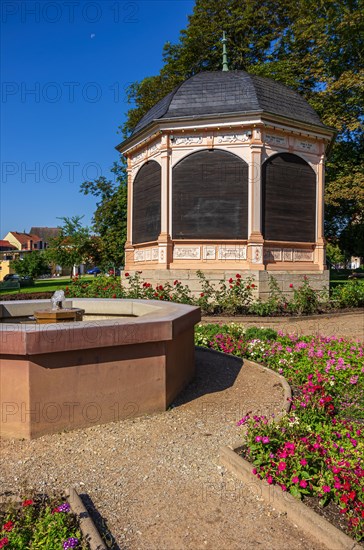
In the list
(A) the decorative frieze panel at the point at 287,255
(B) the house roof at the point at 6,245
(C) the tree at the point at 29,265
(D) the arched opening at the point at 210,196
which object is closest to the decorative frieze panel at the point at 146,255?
(D) the arched opening at the point at 210,196

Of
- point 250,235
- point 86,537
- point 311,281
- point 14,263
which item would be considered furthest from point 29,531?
point 14,263

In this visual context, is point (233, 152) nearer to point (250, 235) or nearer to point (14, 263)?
point (250, 235)

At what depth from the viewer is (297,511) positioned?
2676mm

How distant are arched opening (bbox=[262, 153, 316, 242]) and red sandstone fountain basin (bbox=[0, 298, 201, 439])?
1055 cm

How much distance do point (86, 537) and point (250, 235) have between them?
1225cm

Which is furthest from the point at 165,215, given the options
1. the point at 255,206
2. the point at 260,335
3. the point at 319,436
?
the point at 319,436

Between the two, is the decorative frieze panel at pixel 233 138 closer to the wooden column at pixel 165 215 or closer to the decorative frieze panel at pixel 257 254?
the wooden column at pixel 165 215

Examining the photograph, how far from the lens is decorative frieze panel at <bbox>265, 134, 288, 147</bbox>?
566 inches

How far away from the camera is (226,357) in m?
7.11

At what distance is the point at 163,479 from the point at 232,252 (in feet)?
37.4

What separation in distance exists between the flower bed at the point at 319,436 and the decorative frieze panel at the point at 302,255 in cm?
840

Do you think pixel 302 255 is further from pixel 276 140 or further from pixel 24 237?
pixel 24 237

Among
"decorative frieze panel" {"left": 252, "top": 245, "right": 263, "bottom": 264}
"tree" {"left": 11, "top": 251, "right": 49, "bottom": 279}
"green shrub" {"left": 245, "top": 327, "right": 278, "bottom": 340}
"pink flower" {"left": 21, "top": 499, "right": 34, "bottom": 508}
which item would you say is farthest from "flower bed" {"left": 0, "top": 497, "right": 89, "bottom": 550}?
"tree" {"left": 11, "top": 251, "right": 49, "bottom": 279}

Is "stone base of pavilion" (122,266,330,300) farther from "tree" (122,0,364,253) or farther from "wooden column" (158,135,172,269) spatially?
"tree" (122,0,364,253)
